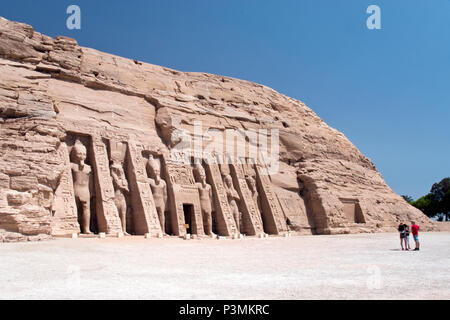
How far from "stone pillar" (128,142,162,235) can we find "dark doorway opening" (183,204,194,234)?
2288mm

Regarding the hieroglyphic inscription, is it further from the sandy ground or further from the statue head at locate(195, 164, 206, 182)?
the sandy ground

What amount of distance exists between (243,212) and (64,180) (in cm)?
962

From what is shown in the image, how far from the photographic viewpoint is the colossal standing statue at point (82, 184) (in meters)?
16.8

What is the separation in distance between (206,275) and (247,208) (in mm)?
15180

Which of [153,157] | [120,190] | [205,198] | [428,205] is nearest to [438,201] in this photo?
[428,205]

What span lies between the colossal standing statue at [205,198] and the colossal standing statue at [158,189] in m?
2.06

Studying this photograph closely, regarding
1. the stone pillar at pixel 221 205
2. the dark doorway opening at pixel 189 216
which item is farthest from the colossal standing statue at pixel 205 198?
Answer: the dark doorway opening at pixel 189 216

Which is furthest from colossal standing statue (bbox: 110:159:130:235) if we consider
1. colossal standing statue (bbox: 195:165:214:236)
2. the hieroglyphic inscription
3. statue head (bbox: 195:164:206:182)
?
statue head (bbox: 195:164:206:182)

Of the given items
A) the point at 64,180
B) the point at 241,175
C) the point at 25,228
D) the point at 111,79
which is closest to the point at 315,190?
the point at 241,175

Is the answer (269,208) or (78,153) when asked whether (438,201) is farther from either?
(78,153)

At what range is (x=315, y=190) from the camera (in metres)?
25.8

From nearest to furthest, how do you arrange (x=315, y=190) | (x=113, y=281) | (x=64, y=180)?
(x=113, y=281) < (x=64, y=180) < (x=315, y=190)

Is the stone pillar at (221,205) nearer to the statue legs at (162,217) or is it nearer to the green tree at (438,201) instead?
the statue legs at (162,217)
